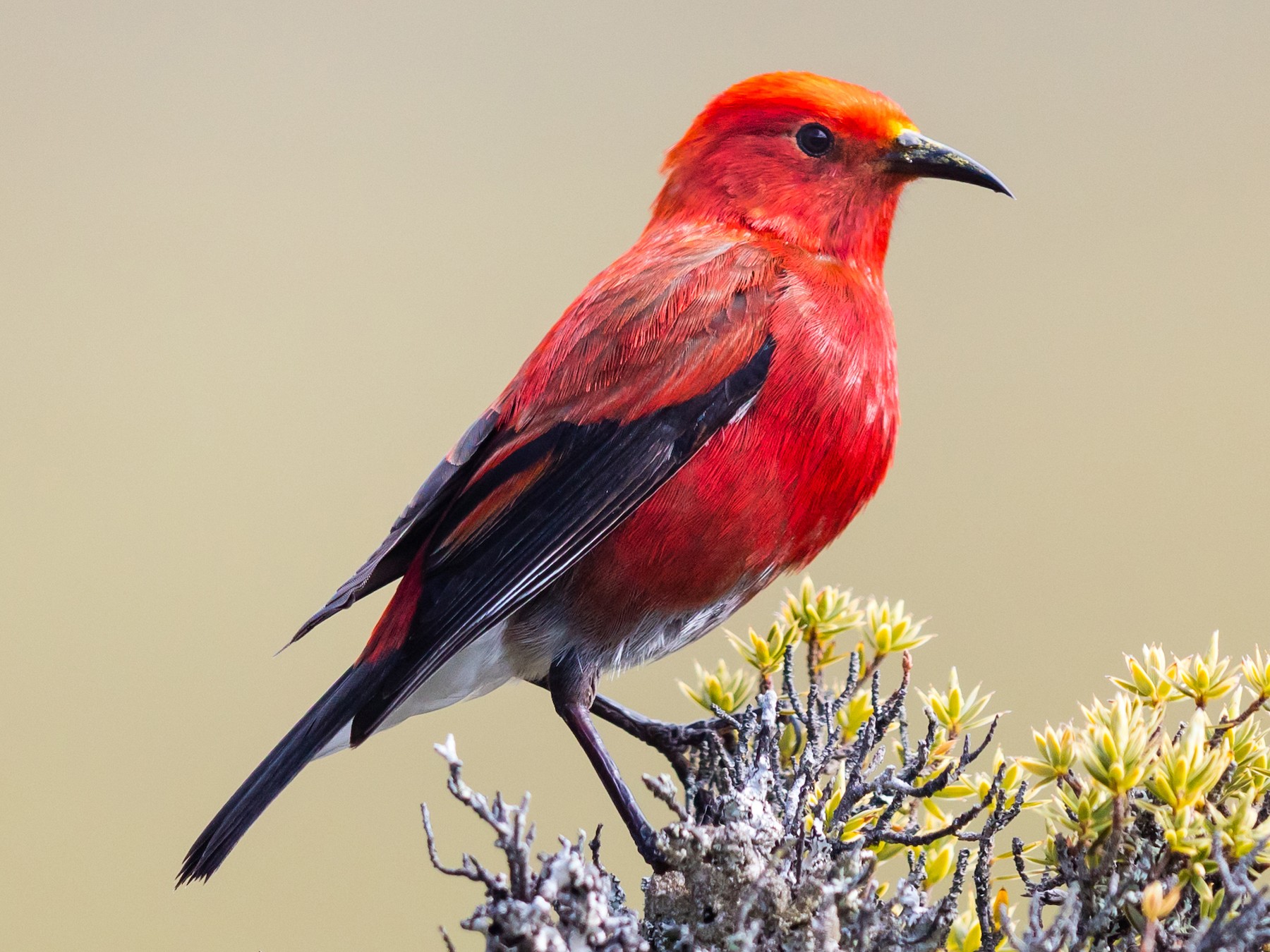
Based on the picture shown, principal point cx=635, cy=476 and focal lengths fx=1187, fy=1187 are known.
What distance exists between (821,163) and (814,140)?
0.17 ft

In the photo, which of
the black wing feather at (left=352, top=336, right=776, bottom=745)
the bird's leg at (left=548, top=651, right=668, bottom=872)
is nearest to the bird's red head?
the black wing feather at (left=352, top=336, right=776, bottom=745)

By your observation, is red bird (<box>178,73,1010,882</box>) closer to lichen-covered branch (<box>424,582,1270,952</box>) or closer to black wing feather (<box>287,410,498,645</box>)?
black wing feather (<box>287,410,498,645</box>)

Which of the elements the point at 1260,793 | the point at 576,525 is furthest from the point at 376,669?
the point at 1260,793

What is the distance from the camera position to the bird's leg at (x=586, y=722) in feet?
6.82

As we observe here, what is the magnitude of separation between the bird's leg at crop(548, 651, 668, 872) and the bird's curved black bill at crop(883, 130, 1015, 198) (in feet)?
3.90

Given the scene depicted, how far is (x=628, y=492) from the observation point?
6.66 ft

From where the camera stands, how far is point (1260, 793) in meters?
1.54

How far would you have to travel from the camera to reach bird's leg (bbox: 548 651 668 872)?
2080 millimetres

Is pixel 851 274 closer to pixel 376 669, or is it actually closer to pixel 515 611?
pixel 515 611

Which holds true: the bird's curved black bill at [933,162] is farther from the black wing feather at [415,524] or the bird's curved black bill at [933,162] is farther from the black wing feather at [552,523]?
the black wing feather at [415,524]

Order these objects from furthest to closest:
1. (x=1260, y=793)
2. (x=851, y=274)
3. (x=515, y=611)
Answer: (x=851, y=274)
(x=515, y=611)
(x=1260, y=793)

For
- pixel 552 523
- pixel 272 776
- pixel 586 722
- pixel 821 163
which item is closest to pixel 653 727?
pixel 586 722

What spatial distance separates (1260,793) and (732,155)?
1.57 metres

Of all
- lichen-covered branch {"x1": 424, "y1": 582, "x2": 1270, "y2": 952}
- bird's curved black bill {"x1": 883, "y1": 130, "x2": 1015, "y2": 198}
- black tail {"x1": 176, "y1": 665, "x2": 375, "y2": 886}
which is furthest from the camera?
bird's curved black bill {"x1": 883, "y1": 130, "x2": 1015, "y2": 198}
